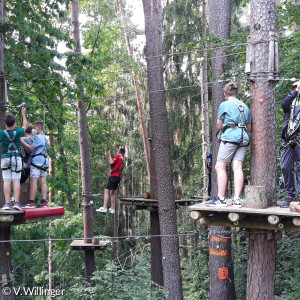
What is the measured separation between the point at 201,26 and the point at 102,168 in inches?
334

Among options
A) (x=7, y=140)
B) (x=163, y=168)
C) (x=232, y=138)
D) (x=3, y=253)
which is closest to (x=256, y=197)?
(x=232, y=138)

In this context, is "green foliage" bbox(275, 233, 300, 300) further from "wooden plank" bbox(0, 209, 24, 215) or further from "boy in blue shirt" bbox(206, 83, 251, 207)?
"wooden plank" bbox(0, 209, 24, 215)

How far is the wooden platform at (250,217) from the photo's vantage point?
181 inches

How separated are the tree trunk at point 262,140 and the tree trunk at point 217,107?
12.8 feet

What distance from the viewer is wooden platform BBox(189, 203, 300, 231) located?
461 centimetres

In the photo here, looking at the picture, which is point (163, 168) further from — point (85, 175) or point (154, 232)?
point (85, 175)

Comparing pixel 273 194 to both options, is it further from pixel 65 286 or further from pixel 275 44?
pixel 65 286

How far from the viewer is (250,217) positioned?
509 cm

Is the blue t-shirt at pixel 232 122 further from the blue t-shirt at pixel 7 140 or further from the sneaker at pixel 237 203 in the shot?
the blue t-shirt at pixel 7 140

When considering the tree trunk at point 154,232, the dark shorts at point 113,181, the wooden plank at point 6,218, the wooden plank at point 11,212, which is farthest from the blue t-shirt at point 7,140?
the tree trunk at point 154,232

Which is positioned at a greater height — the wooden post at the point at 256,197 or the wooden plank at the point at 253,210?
the wooden post at the point at 256,197

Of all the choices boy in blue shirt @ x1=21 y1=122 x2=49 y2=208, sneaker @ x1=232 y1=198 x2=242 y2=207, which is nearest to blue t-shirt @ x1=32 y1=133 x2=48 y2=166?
boy in blue shirt @ x1=21 y1=122 x2=49 y2=208

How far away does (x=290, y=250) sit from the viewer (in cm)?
1157

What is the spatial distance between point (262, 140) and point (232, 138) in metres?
0.44
